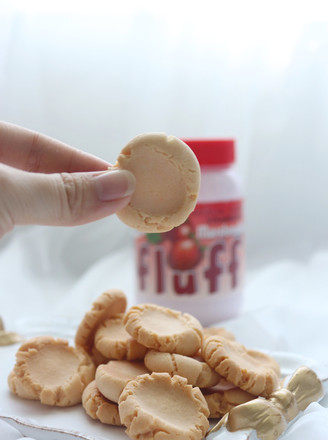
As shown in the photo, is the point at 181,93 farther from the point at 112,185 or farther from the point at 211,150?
the point at 112,185

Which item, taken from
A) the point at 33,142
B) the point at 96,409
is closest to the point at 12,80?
the point at 33,142

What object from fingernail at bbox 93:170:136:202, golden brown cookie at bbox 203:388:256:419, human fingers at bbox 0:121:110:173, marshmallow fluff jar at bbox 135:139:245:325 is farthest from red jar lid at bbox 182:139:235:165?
golden brown cookie at bbox 203:388:256:419

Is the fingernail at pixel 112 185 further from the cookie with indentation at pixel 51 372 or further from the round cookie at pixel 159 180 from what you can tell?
the cookie with indentation at pixel 51 372

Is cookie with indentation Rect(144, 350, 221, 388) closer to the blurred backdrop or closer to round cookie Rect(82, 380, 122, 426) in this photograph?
round cookie Rect(82, 380, 122, 426)

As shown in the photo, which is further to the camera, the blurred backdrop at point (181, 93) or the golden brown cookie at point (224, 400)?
the blurred backdrop at point (181, 93)

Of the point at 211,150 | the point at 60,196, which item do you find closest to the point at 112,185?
the point at 60,196

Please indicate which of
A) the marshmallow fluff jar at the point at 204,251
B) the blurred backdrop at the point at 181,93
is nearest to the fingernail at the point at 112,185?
the marshmallow fluff jar at the point at 204,251

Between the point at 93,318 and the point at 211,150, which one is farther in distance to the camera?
the point at 211,150
